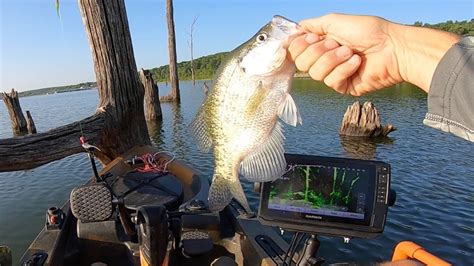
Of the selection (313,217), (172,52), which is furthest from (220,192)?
(172,52)

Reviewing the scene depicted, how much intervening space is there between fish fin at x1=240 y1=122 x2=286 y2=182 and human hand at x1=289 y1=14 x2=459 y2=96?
37 centimetres

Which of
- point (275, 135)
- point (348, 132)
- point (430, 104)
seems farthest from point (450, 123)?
point (348, 132)

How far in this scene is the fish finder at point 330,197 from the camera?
2436mm

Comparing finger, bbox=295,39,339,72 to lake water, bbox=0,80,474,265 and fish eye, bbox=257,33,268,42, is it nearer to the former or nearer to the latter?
fish eye, bbox=257,33,268,42

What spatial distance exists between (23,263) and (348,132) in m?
14.3

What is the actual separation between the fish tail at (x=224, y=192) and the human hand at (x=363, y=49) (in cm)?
72

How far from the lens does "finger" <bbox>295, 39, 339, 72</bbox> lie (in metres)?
1.69

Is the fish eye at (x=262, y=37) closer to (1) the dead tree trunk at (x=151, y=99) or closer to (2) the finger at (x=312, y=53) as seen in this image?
(2) the finger at (x=312, y=53)

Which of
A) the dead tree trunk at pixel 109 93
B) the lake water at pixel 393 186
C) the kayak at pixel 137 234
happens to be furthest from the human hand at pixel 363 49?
the dead tree trunk at pixel 109 93

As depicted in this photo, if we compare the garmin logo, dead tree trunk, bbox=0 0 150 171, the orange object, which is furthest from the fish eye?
dead tree trunk, bbox=0 0 150 171

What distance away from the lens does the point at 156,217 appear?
7.86 feet

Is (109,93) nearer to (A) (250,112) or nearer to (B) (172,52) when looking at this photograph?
(A) (250,112)

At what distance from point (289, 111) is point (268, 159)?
0.30 meters

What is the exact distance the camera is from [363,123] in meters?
15.6
